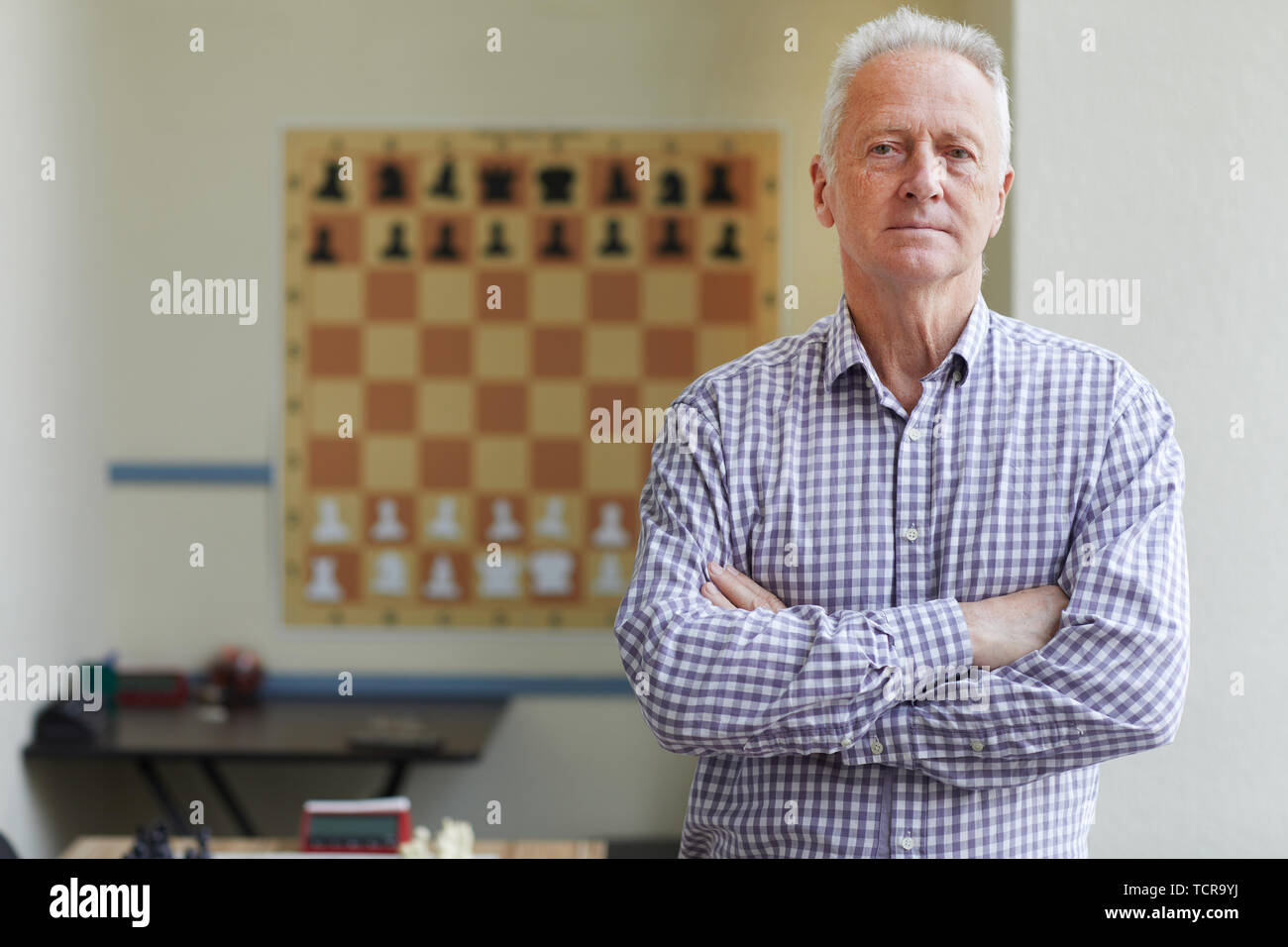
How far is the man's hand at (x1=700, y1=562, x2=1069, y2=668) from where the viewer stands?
1245mm

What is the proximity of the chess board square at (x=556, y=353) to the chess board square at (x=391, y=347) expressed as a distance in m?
0.36

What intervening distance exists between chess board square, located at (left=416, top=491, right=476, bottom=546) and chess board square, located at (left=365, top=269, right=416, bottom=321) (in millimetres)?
540

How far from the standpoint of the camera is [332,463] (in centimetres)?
352

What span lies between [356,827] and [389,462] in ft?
5.08

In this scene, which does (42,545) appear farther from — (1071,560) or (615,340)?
(1071,560)

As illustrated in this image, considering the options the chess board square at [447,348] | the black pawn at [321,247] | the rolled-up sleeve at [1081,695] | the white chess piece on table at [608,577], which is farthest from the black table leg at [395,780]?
the rolled-up sleeve at [1081,695]

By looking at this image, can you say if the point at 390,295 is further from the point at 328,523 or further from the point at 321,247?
the point at 328,523

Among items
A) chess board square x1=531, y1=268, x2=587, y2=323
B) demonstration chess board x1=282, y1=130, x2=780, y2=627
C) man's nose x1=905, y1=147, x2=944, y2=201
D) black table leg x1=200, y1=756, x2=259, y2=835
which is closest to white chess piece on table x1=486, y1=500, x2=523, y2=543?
demonstration chess board x1=282, y1=130, x2=780, y2=627

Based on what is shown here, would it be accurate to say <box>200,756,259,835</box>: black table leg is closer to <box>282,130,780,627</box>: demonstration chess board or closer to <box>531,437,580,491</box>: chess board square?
<box>282,130,780,627</box>: demonstration chess board

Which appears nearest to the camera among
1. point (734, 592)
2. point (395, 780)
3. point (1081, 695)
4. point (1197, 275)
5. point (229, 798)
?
point (1081, 695)

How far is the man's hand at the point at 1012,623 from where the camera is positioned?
1.25 m

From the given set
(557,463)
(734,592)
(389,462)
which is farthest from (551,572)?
(734,592)

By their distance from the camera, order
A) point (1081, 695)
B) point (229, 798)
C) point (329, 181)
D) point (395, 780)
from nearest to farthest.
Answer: point (1081, 695)
point (395, 780)
point (229, 798)
point (329, 181)

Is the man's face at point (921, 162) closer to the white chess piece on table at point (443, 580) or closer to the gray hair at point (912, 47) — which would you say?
the gray hair at point (912, 47)
